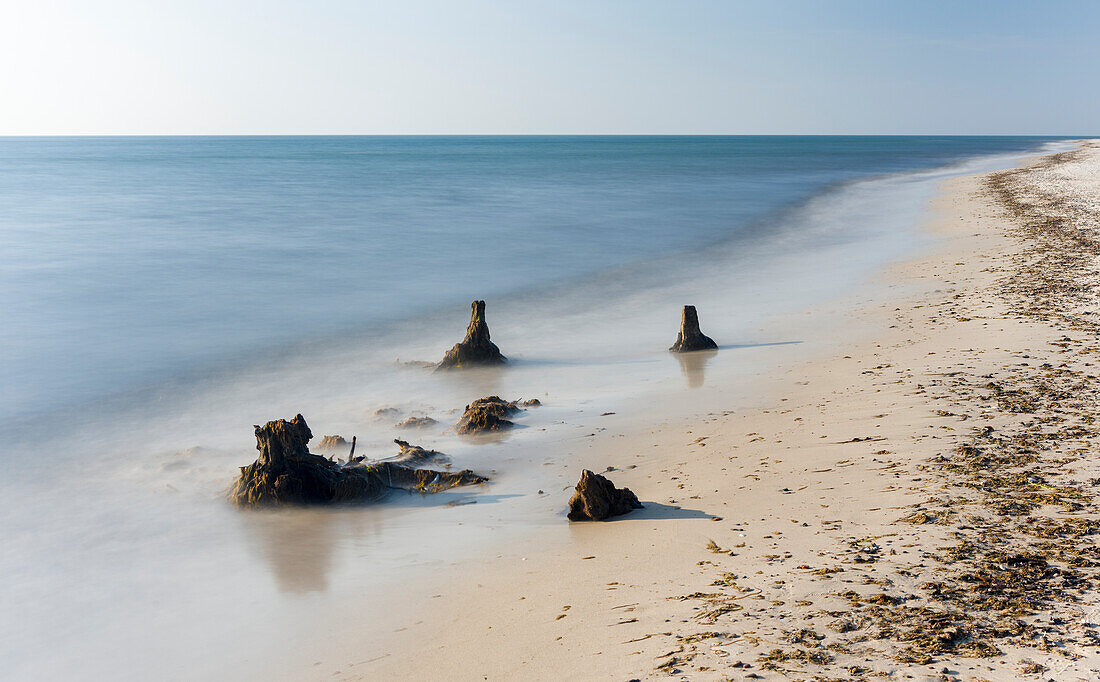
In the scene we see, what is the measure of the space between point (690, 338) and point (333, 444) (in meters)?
5.78

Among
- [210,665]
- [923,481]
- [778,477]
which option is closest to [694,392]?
[778,477]

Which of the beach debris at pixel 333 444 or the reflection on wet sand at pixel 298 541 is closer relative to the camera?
the reflection on wet sand at pixel 298 541

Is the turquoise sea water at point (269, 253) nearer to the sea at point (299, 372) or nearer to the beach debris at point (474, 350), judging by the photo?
the sea at point (299, 372)

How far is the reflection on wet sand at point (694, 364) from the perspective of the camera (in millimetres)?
10414

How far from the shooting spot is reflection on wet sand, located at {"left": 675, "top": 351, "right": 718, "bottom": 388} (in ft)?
34.2

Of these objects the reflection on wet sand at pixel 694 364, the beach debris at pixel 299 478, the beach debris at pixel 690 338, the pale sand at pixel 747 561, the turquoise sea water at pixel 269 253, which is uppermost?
the turquoise sea water at pixel 269 253

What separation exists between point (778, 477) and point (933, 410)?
81.8 inches

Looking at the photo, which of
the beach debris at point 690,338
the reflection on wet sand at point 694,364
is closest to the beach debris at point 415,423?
the reflection on wet sand at point 694,364

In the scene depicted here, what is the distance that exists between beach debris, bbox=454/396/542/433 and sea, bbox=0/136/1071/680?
219mm

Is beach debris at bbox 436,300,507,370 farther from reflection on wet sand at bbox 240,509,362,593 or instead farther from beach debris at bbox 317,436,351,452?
reflection on wet sand at bbox 240,509,362,593

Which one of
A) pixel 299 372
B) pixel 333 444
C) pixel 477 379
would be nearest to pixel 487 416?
pixel 333 444

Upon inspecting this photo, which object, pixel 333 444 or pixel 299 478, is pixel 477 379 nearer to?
pixel 333 444

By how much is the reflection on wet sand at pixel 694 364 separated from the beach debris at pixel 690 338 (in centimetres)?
11

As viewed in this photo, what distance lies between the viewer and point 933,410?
751cm
